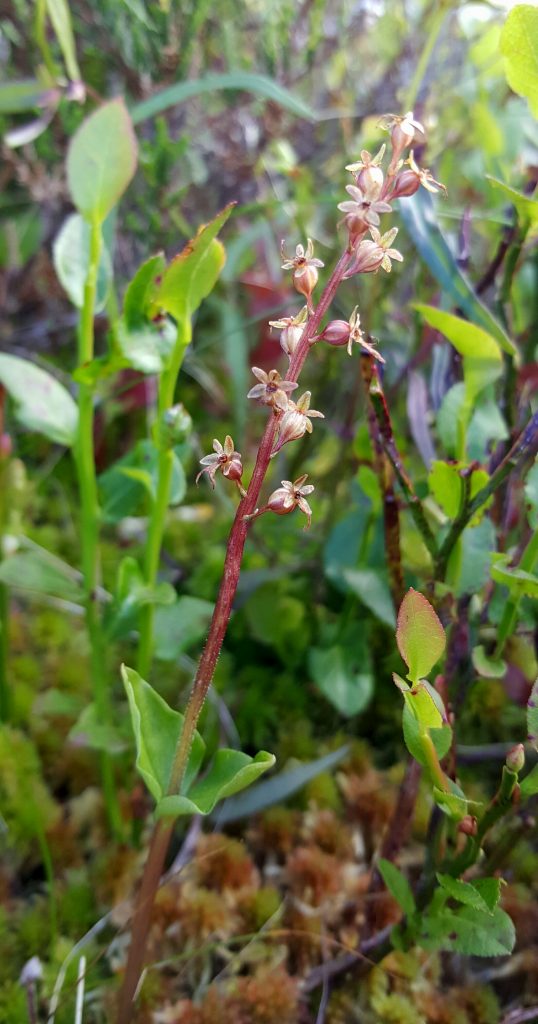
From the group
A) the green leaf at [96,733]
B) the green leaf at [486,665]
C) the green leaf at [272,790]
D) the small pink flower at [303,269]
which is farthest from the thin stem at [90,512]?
the green leaf at [486,665]

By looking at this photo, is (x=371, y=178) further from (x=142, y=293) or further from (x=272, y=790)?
(x=272, y=790)

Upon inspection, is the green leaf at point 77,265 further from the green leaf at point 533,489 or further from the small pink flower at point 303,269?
the green leaf at point 533,489

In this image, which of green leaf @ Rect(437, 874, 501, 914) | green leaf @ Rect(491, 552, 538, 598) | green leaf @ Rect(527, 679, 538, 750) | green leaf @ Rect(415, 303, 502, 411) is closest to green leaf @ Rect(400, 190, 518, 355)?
green leaf @ Rect(415, 303, 502, 411)

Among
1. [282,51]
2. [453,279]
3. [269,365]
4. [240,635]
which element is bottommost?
[240,635]

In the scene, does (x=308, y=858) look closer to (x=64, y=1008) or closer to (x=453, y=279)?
→ (x=64, y=1008)

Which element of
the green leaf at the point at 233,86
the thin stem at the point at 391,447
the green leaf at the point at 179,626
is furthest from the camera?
the green leaf at the point at 233,86

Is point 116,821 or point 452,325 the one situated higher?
point 452,325

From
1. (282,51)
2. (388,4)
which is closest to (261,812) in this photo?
(282,51)
